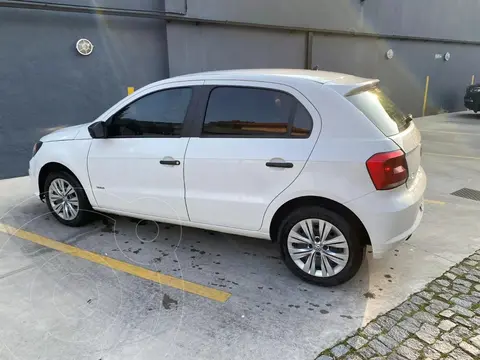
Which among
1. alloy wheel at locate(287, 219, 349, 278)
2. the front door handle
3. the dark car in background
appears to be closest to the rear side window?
the front door handle

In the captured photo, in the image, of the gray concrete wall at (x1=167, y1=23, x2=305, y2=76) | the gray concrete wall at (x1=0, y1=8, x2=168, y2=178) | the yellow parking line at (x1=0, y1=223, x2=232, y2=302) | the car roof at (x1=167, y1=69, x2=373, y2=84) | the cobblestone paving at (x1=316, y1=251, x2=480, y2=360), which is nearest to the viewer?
the cobblestone paving at (x1=316, y1=251, x2=480, y2=360)

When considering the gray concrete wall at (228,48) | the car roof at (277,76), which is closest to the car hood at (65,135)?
the car roof at (277,76)

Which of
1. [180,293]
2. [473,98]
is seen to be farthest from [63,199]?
[473,98]

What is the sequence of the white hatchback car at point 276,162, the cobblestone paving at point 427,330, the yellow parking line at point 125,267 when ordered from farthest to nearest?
the yellow parking line at point 125,267 < the white hatchback car at point 276,162 < the cobblestone paving at point 427,330

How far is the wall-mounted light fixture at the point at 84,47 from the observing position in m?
6.93

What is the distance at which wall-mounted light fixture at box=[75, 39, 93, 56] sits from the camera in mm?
6930

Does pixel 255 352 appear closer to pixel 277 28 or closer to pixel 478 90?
pixel 277 28

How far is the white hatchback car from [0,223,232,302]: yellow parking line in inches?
22.0

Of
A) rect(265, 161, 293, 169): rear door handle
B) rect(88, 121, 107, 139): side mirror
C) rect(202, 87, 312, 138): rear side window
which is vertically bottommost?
rect(265, 161, 293, 169): rear door handle

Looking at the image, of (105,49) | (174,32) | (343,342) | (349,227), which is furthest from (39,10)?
(343,342)

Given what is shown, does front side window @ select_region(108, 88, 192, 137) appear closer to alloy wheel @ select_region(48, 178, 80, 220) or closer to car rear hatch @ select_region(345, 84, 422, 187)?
alloy wheel @ select_region(48, 178, 80, 220)

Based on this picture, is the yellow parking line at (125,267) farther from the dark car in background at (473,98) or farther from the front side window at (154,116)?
→ the dark car in background at (473,98)

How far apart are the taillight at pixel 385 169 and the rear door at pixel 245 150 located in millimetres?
492

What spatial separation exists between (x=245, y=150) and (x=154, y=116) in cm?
108
